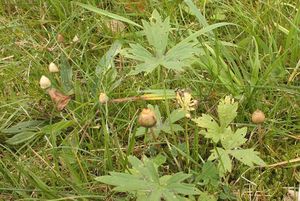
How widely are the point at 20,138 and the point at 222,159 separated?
59 centimetres

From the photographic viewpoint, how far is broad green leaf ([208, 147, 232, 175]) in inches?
46.5

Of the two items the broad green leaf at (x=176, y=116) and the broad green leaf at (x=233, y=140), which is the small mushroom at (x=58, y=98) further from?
the broad green leaf at (x=233, y=140)

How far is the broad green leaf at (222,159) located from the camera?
3.87 ft

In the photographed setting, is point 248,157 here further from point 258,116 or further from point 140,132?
point 140,132

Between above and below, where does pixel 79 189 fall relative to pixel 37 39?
below

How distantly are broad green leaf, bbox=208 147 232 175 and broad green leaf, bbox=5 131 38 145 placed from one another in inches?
20.7

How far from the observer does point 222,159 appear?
120 centimetres

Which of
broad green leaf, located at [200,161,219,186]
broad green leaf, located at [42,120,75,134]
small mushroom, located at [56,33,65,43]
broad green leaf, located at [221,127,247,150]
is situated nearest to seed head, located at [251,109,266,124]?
broad green leaf, located at [221,127,247,150]

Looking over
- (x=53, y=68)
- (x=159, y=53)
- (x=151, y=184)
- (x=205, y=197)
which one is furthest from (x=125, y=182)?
(x=53, y=68)

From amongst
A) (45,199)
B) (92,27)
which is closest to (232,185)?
(45,199)

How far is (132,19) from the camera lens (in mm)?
1808

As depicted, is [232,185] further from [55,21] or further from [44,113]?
[55,21]

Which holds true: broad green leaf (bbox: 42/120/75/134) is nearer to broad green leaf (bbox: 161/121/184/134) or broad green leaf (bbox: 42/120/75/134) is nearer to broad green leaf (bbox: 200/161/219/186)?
broad green leaf (bbox: 161/121/184/134)

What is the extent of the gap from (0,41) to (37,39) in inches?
4.9
